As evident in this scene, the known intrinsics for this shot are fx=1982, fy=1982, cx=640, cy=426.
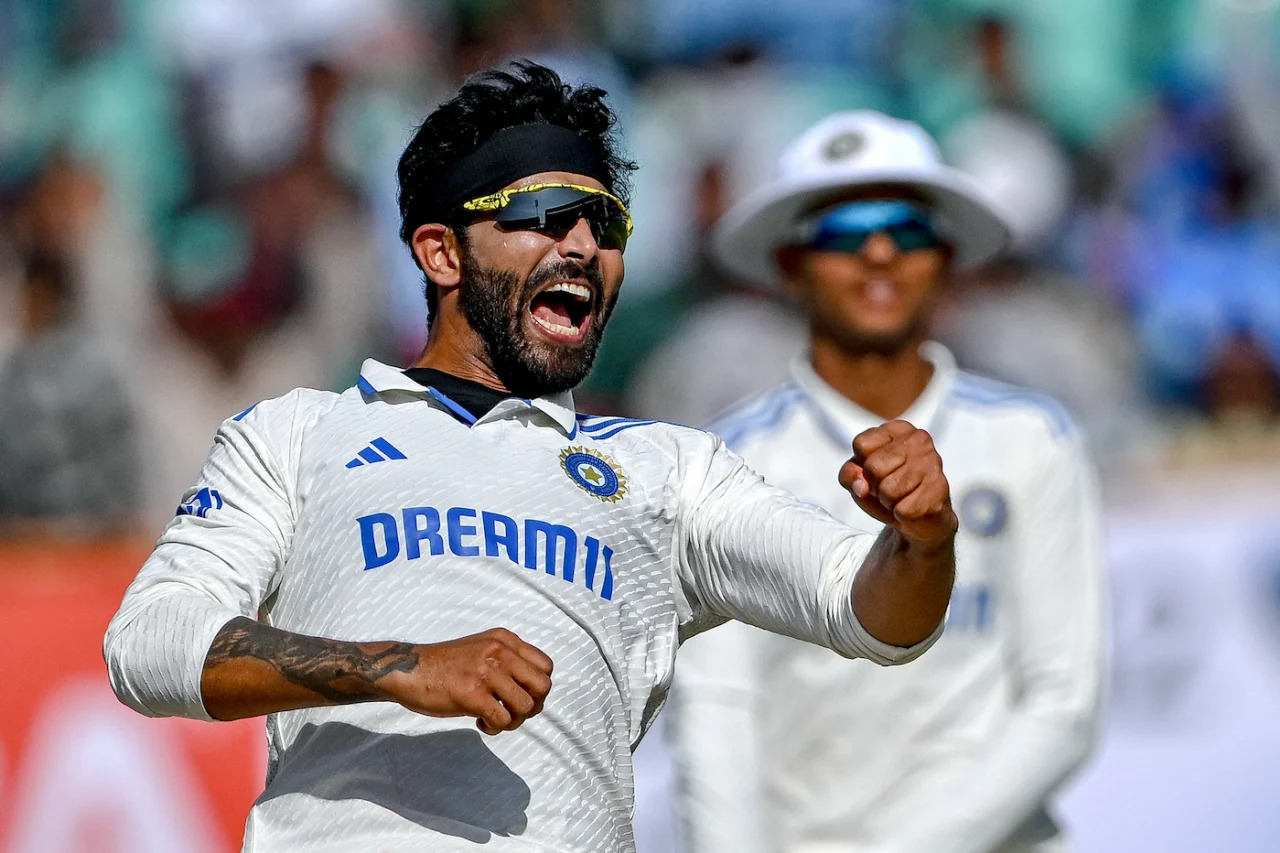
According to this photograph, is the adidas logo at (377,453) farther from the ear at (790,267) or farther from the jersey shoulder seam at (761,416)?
the ear at (790,267)

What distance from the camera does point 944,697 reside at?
14.0 ft

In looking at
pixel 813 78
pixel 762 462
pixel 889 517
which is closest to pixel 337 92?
pixel 813 78

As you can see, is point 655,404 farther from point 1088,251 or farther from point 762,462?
point 762,462

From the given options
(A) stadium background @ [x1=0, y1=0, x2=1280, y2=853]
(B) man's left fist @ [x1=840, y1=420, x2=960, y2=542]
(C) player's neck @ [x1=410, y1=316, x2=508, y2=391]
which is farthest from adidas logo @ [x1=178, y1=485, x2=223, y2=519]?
(A) stadium background @ [x1=0, y1=0, x2=1280, y2=853]

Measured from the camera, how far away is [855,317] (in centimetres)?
466

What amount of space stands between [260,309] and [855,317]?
4510 millimetres

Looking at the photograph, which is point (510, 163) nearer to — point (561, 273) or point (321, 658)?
point (561, 273)

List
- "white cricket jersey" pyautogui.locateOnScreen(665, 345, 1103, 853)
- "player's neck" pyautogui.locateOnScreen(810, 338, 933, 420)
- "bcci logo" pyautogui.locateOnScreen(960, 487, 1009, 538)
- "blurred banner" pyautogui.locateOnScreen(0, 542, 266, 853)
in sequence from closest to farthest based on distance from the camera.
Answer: "white cricket jersey" pyautogui.locateOnScreen(665, 345, 1103, 853), "bcci logo" pyautogui.locateOnScreen(960, 487, 1009, 538), "player's neck" pyautogui.locateOnScreen(810, 338, 933, 420), "blurred banner" pyautogui.locateOnScreen(0, 542, 266, 853)

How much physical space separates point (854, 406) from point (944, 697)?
723mm

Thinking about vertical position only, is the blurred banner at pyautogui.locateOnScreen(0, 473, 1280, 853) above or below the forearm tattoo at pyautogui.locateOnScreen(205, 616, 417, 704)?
above

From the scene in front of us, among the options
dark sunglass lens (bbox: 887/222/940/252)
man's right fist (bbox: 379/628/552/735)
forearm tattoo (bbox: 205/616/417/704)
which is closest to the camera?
man's right fist (bbox: 379/628/552/735)

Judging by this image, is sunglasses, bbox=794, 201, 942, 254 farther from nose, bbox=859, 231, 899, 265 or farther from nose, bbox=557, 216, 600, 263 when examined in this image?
nose, bbox=557, 216, 600, 263

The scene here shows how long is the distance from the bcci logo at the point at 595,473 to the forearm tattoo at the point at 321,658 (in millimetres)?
514

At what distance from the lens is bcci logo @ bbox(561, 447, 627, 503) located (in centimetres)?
290
